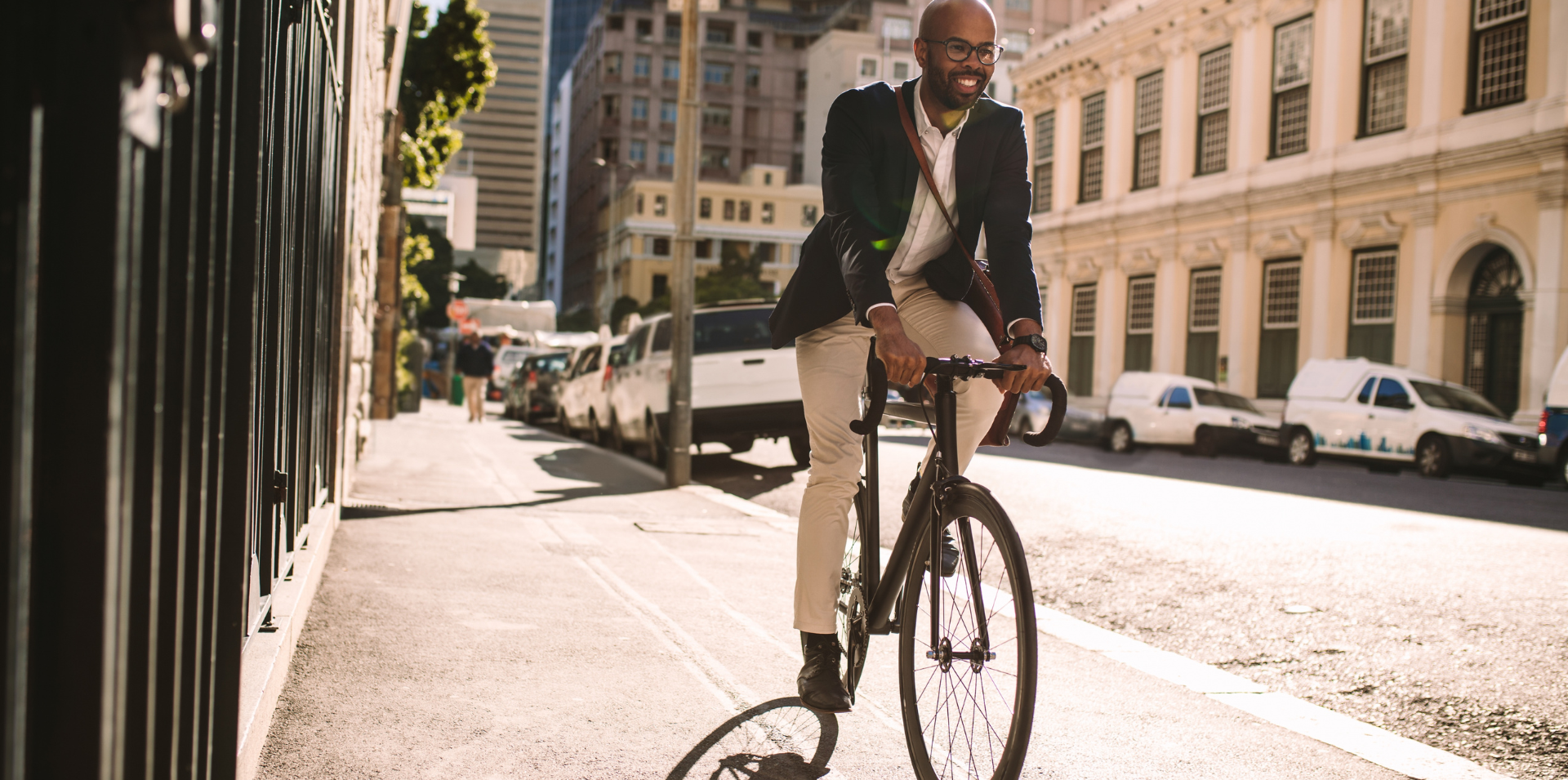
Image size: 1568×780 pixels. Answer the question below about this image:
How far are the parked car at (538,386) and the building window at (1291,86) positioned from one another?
621 inches

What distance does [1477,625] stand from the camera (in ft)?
18.9

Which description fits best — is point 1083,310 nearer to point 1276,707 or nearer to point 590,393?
point 590,393

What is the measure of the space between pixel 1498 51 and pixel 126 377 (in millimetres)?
26161

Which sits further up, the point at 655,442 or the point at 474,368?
the point at 474,368

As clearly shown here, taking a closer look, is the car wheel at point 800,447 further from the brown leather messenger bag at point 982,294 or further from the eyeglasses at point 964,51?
the eyeglasses at point 964,51

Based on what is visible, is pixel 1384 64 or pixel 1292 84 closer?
pixel 1384 64

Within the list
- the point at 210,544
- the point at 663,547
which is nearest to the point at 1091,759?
the point at 210,544

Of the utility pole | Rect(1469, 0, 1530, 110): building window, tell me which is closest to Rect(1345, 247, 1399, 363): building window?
Rect(1469, 0, 1530, 110): building window

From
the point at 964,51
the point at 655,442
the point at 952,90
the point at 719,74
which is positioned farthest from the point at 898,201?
the point at 719,74

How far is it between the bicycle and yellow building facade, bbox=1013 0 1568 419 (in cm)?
2209

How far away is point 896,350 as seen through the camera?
308 cm

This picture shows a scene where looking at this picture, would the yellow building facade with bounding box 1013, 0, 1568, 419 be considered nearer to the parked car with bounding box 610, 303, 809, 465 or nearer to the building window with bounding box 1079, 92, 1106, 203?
the building window with bounding box 1079, 92, 1106, 203

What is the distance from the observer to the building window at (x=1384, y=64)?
25.7 m

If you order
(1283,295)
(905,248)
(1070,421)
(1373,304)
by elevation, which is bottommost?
(1070,421)
